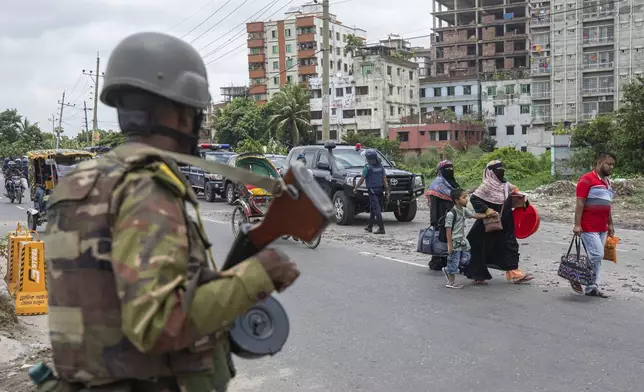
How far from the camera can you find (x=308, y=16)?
92.5 metres

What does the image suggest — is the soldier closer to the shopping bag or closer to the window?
the shopping bag

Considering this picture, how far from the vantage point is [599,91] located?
6594 centimetres

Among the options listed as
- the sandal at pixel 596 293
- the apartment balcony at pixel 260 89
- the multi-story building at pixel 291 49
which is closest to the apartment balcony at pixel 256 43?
the multi-story building at pixel 291 49

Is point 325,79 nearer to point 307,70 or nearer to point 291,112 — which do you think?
point 291,112

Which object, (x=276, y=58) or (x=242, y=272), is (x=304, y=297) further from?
(x=276, y=58)

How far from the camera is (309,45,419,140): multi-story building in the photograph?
7438 centimetres

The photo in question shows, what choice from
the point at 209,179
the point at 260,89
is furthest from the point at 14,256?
the point at 260,89

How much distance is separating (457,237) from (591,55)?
64737 mm

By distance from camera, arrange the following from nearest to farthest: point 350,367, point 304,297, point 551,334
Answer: point 350,367 < point 551,334 < point 304,297

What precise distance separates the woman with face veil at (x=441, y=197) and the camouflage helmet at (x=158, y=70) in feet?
25.9

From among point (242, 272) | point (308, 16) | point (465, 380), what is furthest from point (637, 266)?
point (308, 16)

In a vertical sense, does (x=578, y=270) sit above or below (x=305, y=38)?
below

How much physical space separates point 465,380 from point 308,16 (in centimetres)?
9168

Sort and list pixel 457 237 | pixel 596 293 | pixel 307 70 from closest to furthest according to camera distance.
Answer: pixel 596 293, pixel 457 237, pixel 307 70
